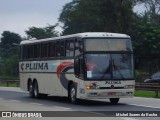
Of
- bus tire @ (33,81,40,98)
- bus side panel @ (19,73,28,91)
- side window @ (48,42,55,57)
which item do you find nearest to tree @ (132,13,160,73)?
bus side panel @ (19,73,28,91)

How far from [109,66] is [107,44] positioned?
1.12 metres

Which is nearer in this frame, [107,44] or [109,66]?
[109,66]

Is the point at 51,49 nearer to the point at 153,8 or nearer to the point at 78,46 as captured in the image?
the point at 78,46

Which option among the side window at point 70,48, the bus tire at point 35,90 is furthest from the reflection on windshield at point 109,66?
A: the bus tire at point 35,90

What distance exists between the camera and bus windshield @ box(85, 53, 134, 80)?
933 inches

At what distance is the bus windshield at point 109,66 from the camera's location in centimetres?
2370

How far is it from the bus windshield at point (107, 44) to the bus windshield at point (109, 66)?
33 cm

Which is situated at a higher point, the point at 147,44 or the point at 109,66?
the point at 147,44

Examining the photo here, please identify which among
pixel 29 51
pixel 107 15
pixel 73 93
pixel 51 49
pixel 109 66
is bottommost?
pixel 73 93

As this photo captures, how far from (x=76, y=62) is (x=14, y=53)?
82.2m

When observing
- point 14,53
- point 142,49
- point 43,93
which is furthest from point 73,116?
point 14,53

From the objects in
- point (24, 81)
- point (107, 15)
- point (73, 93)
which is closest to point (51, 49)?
point (73, 93)

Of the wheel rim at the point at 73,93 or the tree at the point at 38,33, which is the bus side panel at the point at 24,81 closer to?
the wheel rim at the point at 73,93

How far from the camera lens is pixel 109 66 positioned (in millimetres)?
23891
